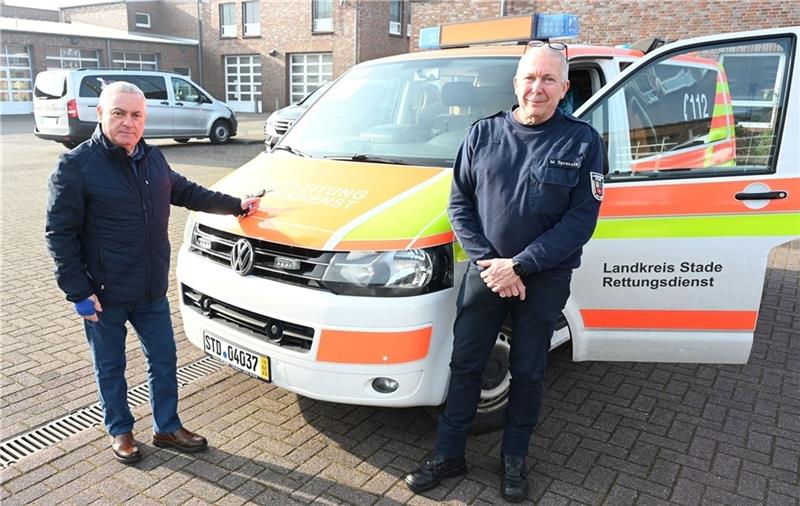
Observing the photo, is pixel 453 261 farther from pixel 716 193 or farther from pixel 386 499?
pixel 716 193

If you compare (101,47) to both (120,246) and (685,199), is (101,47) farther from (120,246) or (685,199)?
(685,199)

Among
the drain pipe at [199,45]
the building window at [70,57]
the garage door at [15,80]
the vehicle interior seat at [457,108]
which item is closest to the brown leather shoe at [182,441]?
the vehicle interior seat at [457,108]

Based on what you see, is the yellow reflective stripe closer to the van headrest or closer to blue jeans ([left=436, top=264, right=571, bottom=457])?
blue jeans ([left=436, top=264, right=571, bottom=457])

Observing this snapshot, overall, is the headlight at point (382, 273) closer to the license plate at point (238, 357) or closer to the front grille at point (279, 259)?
the front grille at point (279, 259)

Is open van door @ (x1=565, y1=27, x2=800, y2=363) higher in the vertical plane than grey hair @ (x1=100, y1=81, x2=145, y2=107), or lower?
lower

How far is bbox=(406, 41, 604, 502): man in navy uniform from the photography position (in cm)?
262

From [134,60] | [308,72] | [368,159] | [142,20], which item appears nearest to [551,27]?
[368,159]

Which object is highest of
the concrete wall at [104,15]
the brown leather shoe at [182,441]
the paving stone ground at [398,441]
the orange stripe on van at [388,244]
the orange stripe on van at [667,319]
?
the concrete wall at [104,15]

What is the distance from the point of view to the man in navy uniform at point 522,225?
8.58 ft

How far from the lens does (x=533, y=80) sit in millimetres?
2619

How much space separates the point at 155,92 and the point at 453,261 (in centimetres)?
1560

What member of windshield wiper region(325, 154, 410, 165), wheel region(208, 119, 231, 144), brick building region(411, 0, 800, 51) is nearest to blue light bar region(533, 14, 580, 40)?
Result: windshield wiper region(325, 154, 410, 165)

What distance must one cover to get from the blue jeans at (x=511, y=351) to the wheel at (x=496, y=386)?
26 centimetres

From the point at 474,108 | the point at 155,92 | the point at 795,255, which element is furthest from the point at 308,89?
the point at 474,108
